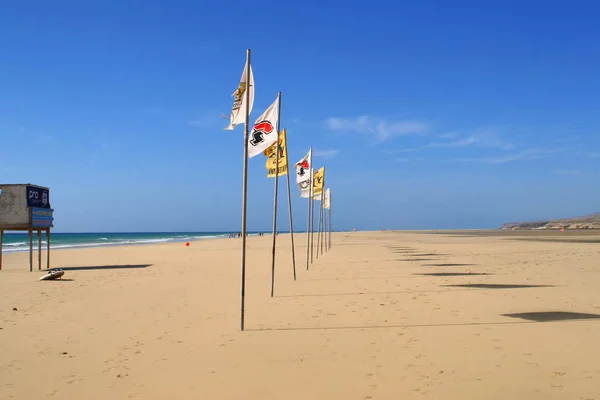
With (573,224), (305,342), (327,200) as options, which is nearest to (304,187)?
(305,342)

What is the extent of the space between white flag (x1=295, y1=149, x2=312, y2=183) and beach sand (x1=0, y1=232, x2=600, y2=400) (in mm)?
6185

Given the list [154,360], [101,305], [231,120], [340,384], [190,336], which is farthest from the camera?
[101,305]

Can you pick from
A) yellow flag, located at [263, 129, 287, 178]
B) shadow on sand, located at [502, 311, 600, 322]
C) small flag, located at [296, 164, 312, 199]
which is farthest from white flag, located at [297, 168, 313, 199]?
shadow on sand, located at [502, 311, 600, 322]

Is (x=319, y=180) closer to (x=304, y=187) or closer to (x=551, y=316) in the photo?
(x=304, y=187)

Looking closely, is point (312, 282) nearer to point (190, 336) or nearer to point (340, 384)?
point (190, 336)

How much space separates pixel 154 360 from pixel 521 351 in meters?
5.48

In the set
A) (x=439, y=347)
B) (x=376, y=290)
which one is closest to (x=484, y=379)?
(x=439, y=347)

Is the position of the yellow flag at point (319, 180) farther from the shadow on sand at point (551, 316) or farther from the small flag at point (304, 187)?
the shadow on sand at point (551, 316)

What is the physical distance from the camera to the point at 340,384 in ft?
19.0

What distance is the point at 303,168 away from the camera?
2002 centimetres

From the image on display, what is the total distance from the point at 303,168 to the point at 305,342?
12.7 m

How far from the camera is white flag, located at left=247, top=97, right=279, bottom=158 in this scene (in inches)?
425

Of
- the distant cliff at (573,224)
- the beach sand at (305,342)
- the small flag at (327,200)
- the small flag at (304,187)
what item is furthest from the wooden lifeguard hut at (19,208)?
the distant cliff at (573,224)

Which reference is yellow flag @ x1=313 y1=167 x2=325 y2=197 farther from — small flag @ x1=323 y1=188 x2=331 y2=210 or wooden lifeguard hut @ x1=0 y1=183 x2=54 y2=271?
wooden lifeguard hut @ x1=0 y1=183 x2=54 y2=271
